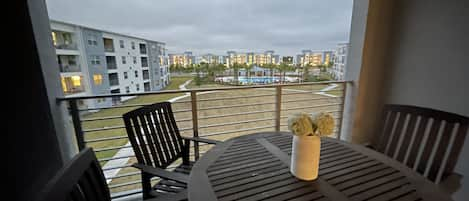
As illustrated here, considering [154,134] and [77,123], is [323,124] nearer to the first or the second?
[154,134]

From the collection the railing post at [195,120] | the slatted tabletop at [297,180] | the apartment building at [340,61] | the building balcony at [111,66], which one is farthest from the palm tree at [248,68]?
the building balcony at [111,66]

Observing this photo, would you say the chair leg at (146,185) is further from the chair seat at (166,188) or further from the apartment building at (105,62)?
the apartment building at (105,62)

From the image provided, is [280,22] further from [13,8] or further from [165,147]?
[13,8]

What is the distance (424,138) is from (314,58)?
163 cm

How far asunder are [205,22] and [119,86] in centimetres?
144

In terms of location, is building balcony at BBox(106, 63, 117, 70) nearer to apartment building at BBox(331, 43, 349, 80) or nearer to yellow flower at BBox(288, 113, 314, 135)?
yellow flower at BBox(288, 113, 314, 135)

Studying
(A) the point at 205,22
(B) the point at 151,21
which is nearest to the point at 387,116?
(A) the point at 205,22

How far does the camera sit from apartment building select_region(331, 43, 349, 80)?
2445 mm

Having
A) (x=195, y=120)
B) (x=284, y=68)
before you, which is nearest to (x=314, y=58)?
(x=284, y=68)

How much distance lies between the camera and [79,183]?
2.02ft

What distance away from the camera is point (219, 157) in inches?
43.4

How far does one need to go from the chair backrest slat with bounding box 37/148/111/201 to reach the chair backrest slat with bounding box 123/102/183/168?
0.54 m

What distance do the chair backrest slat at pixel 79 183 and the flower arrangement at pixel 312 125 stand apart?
0.75 m

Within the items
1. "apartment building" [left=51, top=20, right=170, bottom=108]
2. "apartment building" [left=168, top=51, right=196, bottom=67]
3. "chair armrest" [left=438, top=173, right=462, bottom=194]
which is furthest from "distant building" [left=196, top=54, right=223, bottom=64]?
"chair armrest" [left=438, top=173, right=462, bottom=194]
